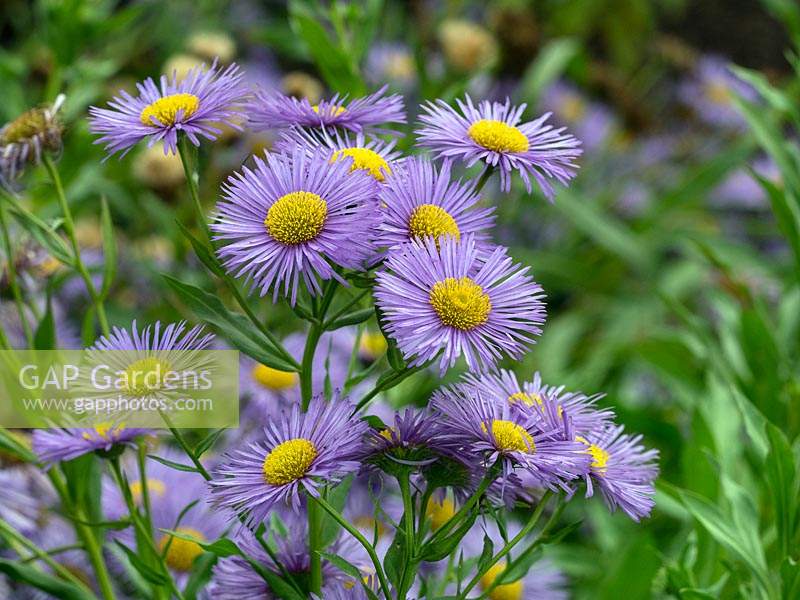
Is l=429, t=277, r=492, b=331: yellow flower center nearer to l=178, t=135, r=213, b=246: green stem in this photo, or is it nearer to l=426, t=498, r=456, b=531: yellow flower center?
l=178, t=135, r=213, b=246: green stem

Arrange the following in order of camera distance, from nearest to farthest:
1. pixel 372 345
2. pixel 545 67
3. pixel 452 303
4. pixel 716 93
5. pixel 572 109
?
pixel 452 303, pixel 372 345, pixel 545 67, pixel 572 109, pixel 716 93

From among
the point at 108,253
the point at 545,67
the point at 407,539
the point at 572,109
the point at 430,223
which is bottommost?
the point at 407,539

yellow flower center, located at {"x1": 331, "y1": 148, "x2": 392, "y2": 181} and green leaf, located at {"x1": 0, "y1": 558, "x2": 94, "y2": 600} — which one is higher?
yellow flower center, located at {"x1": 331, "y1": 148, "x2": 392, "y2": 181}

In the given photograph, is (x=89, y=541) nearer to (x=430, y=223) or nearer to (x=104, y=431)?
(x=104, y=431)

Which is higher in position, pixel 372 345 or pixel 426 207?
pixel 372 345

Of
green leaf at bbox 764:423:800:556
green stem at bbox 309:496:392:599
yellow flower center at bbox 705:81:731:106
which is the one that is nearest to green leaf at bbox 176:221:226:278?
green stem at bbox 309:496:392:599

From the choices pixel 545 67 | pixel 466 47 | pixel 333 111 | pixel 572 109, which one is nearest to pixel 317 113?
pixel 333 111
